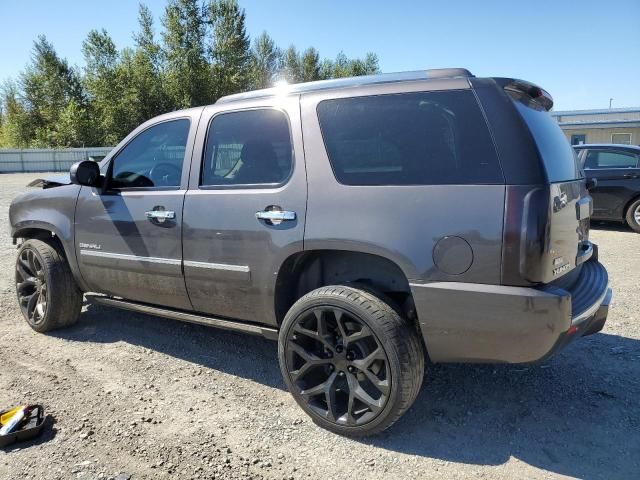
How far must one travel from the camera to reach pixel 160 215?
3.49 m

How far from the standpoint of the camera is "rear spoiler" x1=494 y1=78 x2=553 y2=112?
8.28ft

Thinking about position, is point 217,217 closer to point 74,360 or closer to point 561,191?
point 74,360

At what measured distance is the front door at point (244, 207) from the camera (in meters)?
2.96

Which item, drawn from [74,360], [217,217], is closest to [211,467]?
→ [217,217]

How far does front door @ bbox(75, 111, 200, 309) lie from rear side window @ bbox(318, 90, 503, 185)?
1258 millimetres

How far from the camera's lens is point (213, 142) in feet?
11.3

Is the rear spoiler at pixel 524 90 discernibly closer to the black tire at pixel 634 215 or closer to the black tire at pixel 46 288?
the black tire at pixel 46 288

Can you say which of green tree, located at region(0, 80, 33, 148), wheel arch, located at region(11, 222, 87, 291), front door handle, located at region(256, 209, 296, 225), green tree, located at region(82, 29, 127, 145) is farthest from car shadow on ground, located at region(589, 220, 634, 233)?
green tree, located at region(0, 80, 33, 148)

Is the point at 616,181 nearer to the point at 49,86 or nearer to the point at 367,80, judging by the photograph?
the point at 367,80

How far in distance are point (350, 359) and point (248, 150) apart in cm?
154

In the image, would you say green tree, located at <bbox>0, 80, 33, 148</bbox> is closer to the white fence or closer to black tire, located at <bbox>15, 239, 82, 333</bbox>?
the white fence

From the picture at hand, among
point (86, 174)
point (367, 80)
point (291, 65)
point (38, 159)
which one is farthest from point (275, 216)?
point (291, 65)

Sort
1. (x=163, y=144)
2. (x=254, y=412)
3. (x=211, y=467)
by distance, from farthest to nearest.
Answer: (x=163, y=144) → (x=254, y=412) → (x=211, y=467)

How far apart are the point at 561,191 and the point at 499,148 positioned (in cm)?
42
